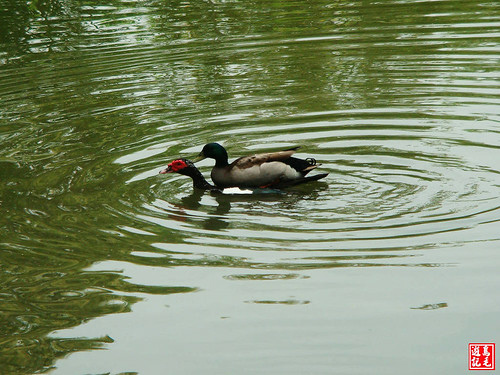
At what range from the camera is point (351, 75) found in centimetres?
1276

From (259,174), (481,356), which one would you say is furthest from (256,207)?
(481,356)

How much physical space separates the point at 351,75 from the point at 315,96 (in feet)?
3.93

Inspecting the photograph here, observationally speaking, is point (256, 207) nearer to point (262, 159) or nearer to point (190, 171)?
point (262, 159)

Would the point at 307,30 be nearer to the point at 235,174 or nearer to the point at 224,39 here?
the point at 224,39

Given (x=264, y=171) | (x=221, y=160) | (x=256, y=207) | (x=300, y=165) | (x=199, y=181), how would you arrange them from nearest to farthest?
1. (x=256, y=207)
2. (x=264, y=171)
3. (x=300, y=165)
4. (x=221, y=160)
5. (x=199, y=181)

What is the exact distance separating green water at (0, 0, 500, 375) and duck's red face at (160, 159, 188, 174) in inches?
9.1

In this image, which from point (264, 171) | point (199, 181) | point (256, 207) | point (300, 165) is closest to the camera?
point (256, 207)

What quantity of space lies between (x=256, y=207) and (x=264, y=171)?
1.61ft

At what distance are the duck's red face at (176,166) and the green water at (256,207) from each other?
0.76 ft

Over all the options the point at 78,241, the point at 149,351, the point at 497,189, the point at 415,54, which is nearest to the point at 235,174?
the point at 78,241

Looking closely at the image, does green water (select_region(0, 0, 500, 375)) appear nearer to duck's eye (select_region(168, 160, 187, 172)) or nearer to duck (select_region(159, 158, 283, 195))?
duck (select_region(159, 158, 283, 195))

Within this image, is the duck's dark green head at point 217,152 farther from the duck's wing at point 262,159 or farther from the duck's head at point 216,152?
the duck's wing at point 262,159

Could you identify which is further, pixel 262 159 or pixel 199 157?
pixel 199 157

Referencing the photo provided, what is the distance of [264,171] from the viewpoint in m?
8.60
